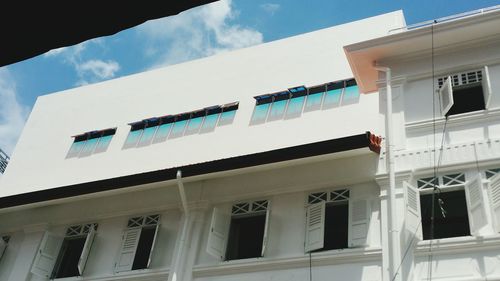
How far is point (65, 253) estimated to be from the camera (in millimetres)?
13445

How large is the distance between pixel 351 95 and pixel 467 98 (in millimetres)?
3913

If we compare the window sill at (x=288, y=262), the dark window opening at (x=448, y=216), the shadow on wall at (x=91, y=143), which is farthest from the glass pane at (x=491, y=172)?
the shadow on wall at (x=91, y=143)

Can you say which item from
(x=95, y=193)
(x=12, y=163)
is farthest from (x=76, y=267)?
(x=12, y=163)

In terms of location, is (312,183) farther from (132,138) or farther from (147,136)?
(132,138)

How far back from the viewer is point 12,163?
18922mm

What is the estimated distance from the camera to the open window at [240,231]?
11164 millimetres

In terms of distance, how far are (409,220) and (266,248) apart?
9.21ft

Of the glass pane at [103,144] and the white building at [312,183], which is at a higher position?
the glass pane at [103,144]

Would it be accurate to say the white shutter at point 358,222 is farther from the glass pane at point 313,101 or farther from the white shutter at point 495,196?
the glass pane at point 313,101

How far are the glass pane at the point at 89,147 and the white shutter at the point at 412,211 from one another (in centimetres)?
1098

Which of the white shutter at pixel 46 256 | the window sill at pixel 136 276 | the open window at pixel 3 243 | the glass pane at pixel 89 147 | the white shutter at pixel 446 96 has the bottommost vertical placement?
the window sill at pixel 136 276

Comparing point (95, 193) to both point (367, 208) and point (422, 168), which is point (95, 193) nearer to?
point (367, 208)

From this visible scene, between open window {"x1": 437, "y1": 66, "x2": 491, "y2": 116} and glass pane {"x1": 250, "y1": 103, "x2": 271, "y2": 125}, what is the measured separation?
5408 millimetres

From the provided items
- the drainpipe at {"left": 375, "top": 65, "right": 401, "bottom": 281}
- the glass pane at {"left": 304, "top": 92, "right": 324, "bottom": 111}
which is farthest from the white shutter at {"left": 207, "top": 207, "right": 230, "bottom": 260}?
the glass pane at {"left": 304, "top": 92, "right": 324, "bottom": 111}
